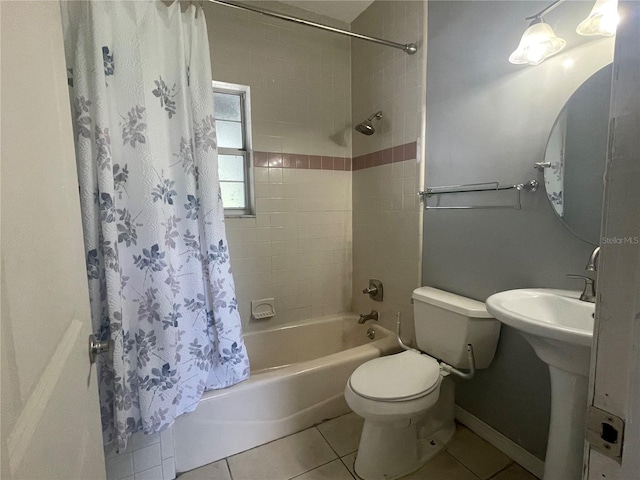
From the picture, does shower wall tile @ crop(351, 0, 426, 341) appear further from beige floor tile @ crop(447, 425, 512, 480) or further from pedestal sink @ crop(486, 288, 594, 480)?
pedestal sink @ crop(486, 288, 594, 480)

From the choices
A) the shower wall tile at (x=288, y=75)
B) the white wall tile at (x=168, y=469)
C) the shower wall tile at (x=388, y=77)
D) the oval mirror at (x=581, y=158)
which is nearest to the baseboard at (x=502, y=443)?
the oval mirror at (x=581, y=158)

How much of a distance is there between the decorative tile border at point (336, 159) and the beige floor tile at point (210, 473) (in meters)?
1.68

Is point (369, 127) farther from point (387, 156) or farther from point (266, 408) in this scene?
point (266, 408)

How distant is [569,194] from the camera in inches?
47.9

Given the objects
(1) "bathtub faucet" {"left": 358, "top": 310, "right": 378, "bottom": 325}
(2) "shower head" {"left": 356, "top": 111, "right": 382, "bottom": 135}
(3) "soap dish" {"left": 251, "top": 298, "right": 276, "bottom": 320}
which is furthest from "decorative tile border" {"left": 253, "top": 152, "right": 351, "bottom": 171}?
(1) "bathtub faucet" {"left": 358, "top": 310, "right": 378, "bottom": 325}

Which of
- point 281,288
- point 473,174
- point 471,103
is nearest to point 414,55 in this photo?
point 471,103

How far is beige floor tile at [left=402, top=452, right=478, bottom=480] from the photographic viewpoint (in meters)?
1.39

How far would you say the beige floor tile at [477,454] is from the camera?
4.69ft

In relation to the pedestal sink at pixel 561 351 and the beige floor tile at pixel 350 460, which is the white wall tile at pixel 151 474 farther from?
the pedestal sink at pixel 561 351

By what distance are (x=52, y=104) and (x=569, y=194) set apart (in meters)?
1.60

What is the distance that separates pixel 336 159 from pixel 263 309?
1.23m

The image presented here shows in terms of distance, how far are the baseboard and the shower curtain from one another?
4.47ft

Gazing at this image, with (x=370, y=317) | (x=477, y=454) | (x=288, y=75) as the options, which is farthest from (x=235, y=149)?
(x=477, y=454)

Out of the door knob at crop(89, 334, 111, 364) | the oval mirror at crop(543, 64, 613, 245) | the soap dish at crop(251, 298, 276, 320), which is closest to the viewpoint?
the door knob at crop(89, 334, 111, 364)
